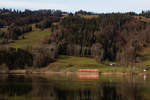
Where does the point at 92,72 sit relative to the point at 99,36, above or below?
below

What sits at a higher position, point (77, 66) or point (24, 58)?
point (24, 58)

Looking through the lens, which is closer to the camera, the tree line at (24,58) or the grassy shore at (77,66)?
the grassy shore at (77,66)

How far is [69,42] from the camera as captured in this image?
190 metres

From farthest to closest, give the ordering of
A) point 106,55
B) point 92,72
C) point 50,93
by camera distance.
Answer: point 106,55 → point 92,72 → point 50,93

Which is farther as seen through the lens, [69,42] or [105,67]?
[69,42]

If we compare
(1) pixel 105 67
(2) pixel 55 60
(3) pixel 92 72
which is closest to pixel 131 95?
(3) pixel 92 72

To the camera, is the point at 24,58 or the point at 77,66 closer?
the point at 77,66

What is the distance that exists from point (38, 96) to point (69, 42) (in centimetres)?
13322

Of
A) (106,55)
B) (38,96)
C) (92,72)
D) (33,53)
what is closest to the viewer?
(38,96)

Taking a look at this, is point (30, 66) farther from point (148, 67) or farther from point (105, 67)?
point (148, 67)

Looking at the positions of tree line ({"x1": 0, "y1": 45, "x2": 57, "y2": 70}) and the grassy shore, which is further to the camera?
tree line ({"x1": 0, "y1": 45, "x2": 57, "y2": 70})

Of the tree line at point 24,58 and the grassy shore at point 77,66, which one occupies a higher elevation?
the tree line at point 24,58

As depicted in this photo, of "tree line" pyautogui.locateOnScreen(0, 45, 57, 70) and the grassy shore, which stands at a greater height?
"tree line" pyautogui.locateOnScreen(0, 45, 57, 70)

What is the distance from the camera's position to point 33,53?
495 feet
